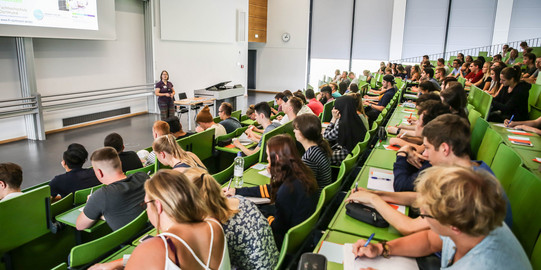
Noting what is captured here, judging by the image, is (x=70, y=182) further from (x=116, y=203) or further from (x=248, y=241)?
(x=248, y=241)

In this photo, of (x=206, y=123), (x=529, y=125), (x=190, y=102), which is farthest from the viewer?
(x=190, y=102)

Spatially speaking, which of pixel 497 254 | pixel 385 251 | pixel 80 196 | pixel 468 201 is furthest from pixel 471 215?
pixel 80 196

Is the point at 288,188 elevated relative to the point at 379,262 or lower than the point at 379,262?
elevated

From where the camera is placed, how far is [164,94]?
9945 millimetres

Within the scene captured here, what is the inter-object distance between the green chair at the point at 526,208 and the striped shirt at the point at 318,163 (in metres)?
1.44

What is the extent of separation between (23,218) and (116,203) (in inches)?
27.6

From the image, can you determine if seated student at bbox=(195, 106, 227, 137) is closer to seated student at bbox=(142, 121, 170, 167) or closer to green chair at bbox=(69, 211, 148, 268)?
seated student at bbox=(142, 121, 170, 167)

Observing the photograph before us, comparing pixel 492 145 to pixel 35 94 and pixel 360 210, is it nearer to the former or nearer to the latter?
pixel 360 210

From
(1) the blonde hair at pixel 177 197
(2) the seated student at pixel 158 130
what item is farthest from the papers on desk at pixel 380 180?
(2) the seated student at pixel 158 130

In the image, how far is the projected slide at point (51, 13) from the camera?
22.9ft

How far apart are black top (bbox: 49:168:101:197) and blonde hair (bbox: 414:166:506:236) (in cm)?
335

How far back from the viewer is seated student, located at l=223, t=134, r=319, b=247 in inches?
101

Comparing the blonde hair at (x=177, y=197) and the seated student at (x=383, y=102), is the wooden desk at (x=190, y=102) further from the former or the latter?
the blonde hair at (x=177, y=197)

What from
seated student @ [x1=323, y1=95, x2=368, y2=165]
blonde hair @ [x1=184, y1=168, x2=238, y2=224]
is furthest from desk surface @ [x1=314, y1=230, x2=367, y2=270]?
seated student @ [x1=323, y1=95, x2=368, y2=165]
